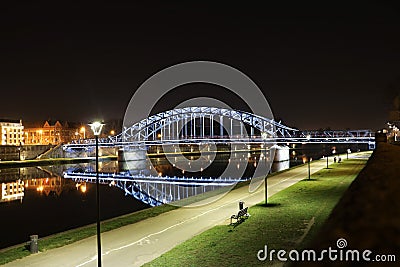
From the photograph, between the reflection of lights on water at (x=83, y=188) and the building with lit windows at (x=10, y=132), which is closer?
the reflection of lights on water at (x=83, y=188)

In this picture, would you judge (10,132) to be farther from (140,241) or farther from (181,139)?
(140,241)

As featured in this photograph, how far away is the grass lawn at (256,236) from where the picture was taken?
9.41m

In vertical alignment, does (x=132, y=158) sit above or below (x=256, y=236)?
above

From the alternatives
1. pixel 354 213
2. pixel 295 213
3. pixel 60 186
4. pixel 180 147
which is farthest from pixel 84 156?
pixel 354 213

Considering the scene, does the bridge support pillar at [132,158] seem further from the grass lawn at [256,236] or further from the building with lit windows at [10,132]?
the grass lawn at [256,236]

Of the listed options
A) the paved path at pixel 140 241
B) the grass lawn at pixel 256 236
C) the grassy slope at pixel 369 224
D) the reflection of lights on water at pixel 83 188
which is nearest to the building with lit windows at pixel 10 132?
the reflection of lights on water at pixel 83 188

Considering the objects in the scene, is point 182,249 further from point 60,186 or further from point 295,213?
point 60,186

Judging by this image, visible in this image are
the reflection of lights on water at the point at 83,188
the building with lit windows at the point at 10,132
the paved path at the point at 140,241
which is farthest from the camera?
the building with lit windows at the point at 10,132

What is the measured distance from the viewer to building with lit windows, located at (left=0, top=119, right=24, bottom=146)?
94.1 m

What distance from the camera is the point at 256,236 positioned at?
11531 millimetres

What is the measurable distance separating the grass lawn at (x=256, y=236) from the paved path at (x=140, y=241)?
63 cm

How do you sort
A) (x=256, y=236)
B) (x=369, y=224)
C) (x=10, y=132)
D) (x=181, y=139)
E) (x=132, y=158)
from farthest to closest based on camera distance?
(x=10, y=132) → (x=181, y=139) → (x=132, y=158) → (x=256, y=236) → (x=369, y=224)

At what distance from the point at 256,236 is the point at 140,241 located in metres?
3.27

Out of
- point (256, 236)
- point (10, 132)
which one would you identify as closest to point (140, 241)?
point (256, 236)
